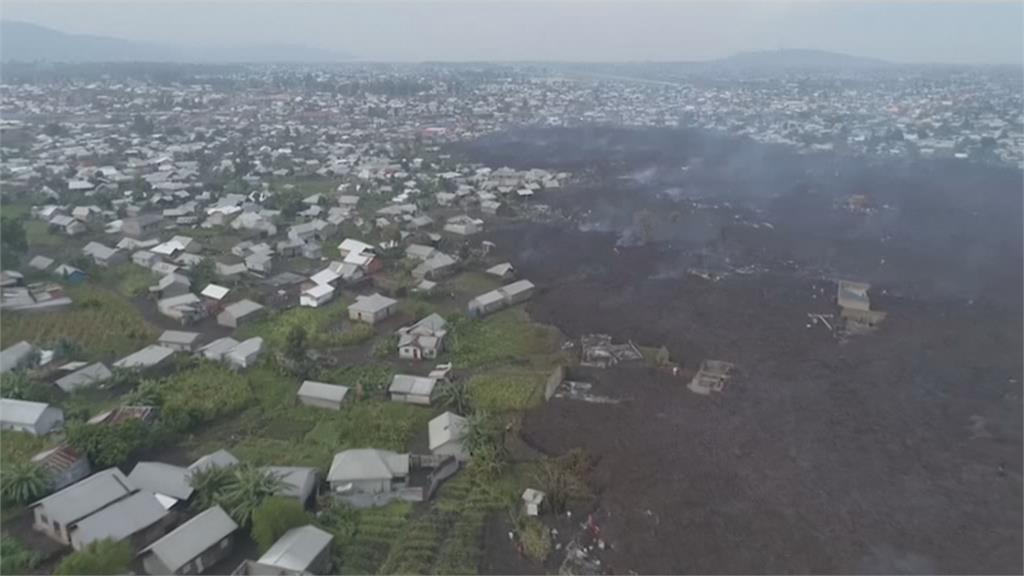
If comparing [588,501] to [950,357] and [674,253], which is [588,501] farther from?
[674,253]

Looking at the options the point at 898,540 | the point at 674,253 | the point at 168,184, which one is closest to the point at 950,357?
the point at 898,540

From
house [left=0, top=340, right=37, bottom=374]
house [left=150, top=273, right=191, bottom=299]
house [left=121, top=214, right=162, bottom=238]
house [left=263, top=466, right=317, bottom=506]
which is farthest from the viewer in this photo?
house [left=121, top=214, right=162, bottom=238]

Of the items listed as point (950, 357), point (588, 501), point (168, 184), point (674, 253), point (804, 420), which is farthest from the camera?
point (168, 184)

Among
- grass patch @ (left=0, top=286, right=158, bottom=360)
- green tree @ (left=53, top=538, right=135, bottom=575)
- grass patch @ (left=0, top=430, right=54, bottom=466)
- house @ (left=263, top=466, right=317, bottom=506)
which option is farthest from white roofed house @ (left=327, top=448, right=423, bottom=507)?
grass patch @ (left=0, top=286, right=158, bottom=360)

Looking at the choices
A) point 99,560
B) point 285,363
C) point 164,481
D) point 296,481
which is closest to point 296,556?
point 296,481

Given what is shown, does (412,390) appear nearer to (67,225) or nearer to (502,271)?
(502,271)

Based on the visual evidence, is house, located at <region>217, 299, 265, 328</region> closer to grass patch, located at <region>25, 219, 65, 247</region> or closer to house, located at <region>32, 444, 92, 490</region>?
house, located at <region>32, 444, 92, 490</region>
